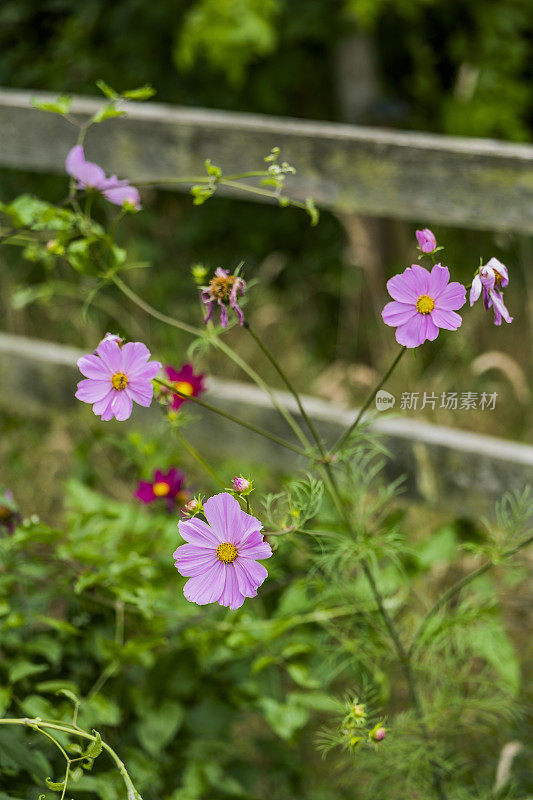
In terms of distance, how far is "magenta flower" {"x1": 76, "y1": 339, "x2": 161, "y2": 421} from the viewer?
891 mm

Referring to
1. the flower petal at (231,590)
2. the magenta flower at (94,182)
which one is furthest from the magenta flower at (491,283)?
the magenta flower at (94,182)

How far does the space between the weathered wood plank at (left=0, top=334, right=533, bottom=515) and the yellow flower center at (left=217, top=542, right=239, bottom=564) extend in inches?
36.4

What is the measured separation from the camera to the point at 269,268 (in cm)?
343

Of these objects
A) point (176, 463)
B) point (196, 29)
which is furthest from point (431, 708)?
point (196, 29)

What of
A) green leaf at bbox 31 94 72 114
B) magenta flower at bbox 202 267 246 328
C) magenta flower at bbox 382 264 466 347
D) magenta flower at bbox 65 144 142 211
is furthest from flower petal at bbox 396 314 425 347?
green leaf at bbox 31 94 72 114

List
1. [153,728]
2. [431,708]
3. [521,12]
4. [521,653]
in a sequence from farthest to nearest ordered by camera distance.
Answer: [521,12]
[521,653]
[431,708]
[153,728]

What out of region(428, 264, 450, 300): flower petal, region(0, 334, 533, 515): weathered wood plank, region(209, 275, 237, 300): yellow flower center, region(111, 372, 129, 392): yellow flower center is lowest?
region(111, 372, 129, 392): yellow flower center

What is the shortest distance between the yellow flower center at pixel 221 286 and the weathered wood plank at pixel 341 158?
2.83 feet

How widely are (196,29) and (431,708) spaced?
2.05 metres

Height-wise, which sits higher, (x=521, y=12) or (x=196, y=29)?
(x=521, y=12)

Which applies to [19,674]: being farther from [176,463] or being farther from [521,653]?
[521,653]

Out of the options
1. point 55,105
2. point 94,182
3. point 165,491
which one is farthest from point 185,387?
point 55,105

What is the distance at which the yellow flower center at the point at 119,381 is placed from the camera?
0.91 m

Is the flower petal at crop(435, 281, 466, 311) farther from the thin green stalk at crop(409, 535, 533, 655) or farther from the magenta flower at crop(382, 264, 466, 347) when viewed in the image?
the thin green stalk at crop(409, 535, 533, 655)
